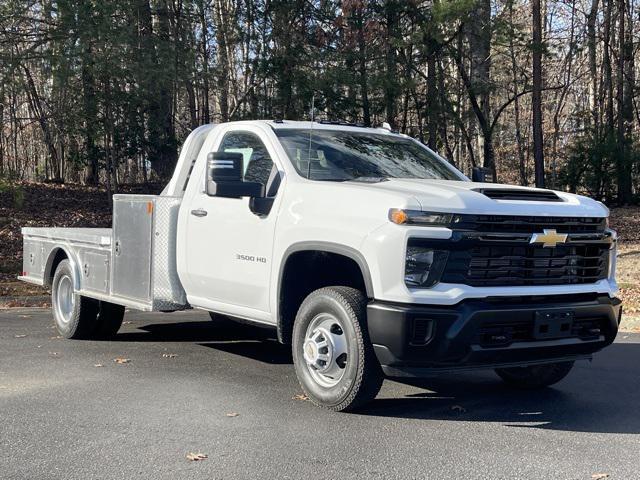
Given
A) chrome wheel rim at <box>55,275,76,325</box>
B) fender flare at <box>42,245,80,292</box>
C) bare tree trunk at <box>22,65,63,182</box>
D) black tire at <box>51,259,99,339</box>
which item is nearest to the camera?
fender flare at <box>42,245,80,292</box>

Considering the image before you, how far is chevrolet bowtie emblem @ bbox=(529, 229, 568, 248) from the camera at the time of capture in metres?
5.56

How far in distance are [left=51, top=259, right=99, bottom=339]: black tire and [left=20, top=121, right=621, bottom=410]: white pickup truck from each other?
4.55 feet

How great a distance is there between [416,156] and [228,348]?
298 centimetres

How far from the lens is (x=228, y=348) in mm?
8695

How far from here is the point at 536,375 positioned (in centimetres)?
683

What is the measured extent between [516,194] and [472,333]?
3.74 feet

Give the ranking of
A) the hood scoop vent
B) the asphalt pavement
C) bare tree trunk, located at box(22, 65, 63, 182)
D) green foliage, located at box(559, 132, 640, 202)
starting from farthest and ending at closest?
green foliage, located at box(559, 132, 640, 202)
bare tree trunk, located at box(22, 65, 63, 182)
the hood scoop vent
the asphalt pavement

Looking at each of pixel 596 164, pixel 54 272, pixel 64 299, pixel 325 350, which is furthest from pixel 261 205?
pixel 596 164

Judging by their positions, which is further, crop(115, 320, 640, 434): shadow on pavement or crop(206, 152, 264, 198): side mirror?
crop(206, 152, 264, 198): side mirror

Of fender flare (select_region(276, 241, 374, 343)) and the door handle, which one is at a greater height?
the door handle

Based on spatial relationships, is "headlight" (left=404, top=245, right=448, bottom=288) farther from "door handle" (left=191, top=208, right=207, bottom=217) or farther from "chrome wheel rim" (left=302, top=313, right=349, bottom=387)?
"door handle" (left=191, top=208, right=207, bottom=217)

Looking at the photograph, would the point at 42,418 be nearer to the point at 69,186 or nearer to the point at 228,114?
the point at 228,114

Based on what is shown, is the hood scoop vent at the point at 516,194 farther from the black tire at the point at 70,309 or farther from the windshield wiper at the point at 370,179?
the black tire at the point at 70,309

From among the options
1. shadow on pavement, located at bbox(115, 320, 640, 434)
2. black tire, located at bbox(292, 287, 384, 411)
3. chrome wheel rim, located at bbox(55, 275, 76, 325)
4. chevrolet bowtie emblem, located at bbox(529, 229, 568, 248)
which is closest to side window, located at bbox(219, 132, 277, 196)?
black tire, located at bbox(292, 287, 384, 411)
